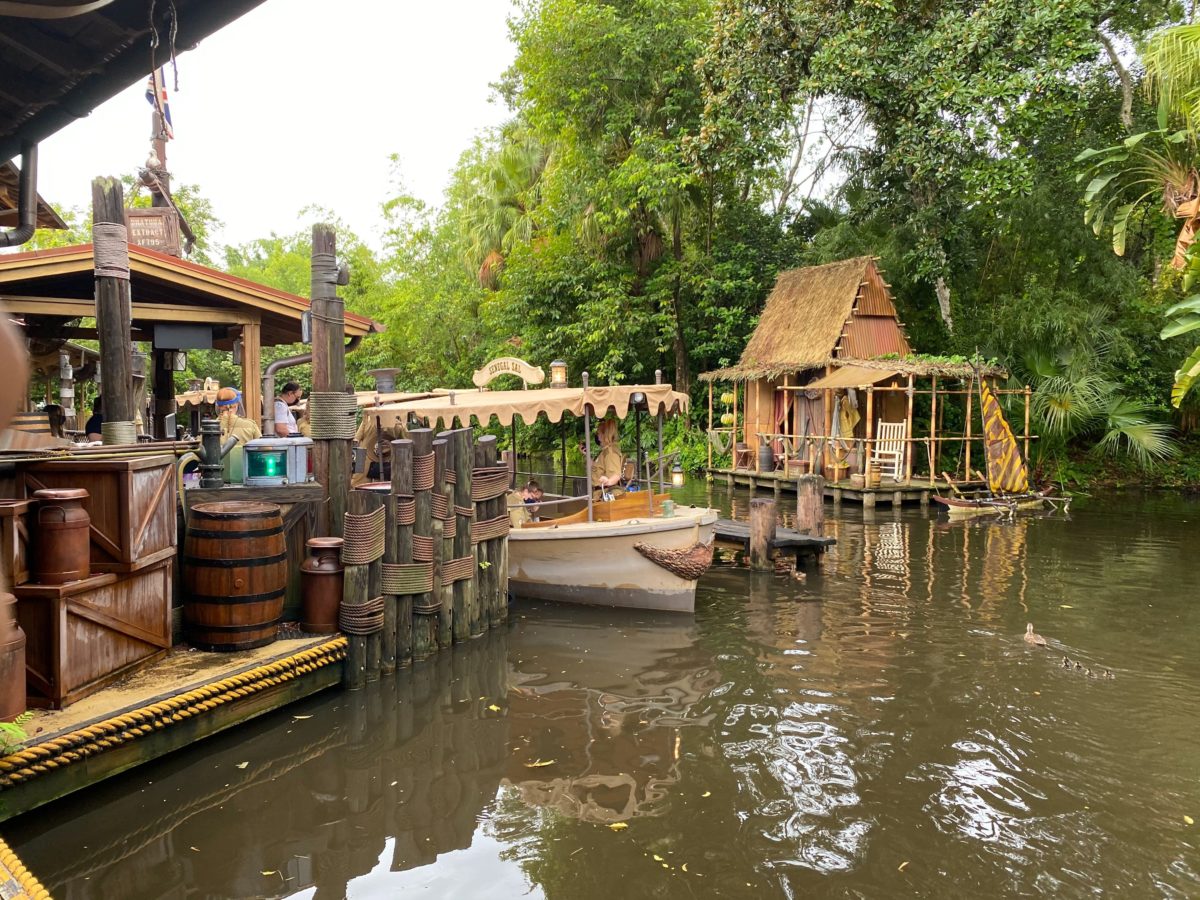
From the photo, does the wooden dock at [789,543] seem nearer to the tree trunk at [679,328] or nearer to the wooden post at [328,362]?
the wooden post at [328,362]

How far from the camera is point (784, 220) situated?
112 feet

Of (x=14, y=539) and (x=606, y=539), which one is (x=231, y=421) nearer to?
(x=14, y=539)

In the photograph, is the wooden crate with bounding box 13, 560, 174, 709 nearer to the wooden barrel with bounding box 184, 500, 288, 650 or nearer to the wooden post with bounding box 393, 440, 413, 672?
the wooden barrel with bounding box 184, 500, 288, 650

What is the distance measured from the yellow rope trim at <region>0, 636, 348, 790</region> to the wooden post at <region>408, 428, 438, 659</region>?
1.15m

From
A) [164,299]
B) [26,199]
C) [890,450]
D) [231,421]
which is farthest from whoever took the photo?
[890,450]

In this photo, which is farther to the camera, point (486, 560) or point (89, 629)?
point (486, 560)

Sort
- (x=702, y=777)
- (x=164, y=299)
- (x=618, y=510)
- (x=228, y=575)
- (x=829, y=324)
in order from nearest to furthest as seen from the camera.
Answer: (x=702, y=777) < (x=228, y=575) < (x=618, y=510) < (x=164, y=299) < (x=829, y=324)

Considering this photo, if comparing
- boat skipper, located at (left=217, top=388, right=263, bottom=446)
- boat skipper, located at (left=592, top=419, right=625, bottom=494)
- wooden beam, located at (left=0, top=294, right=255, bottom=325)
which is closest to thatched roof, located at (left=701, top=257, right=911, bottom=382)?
boat skipper, located at (left=592, top=419, right=625, bottom=494)

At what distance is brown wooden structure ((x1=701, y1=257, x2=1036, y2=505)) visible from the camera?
21.6m

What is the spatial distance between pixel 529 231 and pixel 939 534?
23.3m

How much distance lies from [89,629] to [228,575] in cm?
133

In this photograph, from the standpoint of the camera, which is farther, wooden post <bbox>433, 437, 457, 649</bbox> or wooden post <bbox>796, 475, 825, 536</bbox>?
wooden post <bbox>796, 475, 825, 536</bbox>

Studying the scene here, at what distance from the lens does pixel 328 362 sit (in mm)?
8789

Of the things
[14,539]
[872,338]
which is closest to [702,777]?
[14,539]
